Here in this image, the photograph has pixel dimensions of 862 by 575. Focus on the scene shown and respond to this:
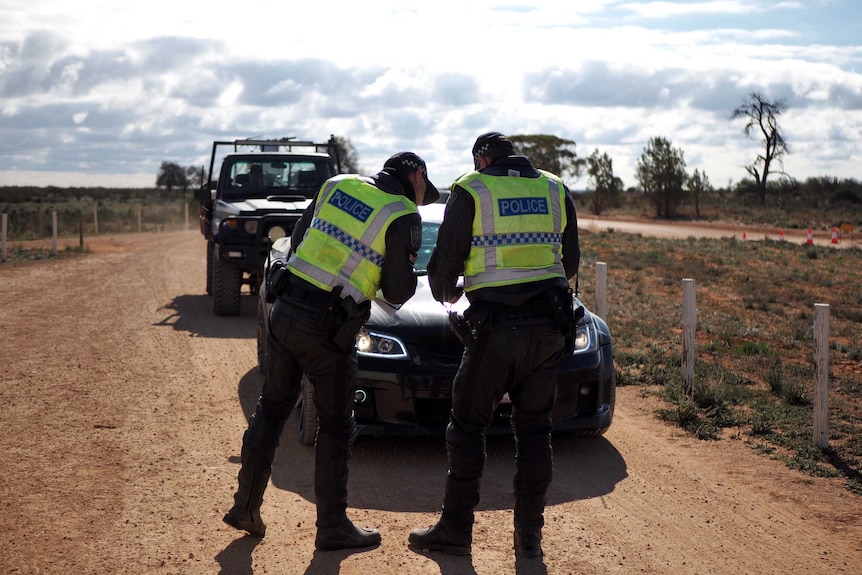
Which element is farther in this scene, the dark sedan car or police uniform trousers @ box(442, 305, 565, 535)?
the dark sedan car

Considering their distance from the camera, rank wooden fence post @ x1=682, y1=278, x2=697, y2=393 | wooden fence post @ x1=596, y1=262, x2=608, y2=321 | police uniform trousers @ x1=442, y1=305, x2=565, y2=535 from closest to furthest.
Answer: police uniform trousers @ x1=442, y1=305, x2=565, y2=535
wooden fence post @ x1=682, y1=278, x2=697, y2=393
wooden fence post @ x1=596, y1=262, x2=608, y2=321

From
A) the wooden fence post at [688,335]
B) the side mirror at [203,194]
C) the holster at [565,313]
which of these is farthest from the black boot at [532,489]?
the side mirror at [203,194]

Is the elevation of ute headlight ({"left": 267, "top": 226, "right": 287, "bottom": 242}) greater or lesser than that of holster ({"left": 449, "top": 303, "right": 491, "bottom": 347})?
greater

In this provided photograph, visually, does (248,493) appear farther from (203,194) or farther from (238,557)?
(203,194)

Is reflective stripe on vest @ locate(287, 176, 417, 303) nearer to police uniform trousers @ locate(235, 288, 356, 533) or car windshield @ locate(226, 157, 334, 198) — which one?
police uniform trousers @ locate(235, 288, 356, 533)

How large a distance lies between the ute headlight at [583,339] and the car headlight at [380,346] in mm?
1159

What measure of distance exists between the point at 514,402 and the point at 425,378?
1254 mm

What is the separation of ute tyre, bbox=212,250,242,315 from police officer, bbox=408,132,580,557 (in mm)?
7901

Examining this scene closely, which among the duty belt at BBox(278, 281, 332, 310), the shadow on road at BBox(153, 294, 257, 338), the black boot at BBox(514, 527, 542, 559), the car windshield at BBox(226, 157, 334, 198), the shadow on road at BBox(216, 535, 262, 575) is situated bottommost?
the shadow on road at BBox(216, 535, 262, 575)

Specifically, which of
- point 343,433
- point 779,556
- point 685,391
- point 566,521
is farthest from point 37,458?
point 685,391

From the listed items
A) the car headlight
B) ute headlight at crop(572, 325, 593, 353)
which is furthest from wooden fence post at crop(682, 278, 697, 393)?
the car headlight

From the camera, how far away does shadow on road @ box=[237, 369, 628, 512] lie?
5297 mm

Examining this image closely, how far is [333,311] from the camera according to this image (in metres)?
4.30

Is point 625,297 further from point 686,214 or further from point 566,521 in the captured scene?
point 686,214
